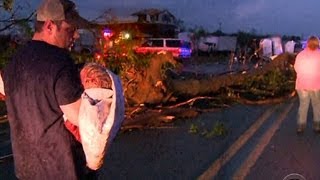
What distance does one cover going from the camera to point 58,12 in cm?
382

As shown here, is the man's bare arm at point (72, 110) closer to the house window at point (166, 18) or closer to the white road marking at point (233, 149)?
the white road marking at point (233, 149)

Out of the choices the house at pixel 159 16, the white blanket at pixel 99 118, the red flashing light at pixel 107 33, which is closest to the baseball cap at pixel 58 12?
the white blanket at pixel 99 118

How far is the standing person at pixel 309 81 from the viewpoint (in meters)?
12.2

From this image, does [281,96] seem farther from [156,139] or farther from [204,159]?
[204,159]

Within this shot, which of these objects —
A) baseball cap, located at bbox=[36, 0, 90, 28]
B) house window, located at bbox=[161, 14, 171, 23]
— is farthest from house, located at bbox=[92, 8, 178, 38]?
baseball cap, located at bbox=[36, 0, 90, 28]

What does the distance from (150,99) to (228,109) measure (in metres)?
3.56

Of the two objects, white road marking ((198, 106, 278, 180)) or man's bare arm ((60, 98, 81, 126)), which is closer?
man's bare arm ((60, 98, 81, 126))

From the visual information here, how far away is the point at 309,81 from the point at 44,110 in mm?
9203

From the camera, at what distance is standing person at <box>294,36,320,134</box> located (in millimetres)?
12250

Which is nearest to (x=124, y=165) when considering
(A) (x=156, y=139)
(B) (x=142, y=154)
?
(B) (x=142, y=154)

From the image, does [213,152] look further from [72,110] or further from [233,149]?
[72,110]

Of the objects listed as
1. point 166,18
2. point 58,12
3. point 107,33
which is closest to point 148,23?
point 166,18

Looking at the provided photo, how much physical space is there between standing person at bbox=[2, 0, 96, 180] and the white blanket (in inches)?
2.8

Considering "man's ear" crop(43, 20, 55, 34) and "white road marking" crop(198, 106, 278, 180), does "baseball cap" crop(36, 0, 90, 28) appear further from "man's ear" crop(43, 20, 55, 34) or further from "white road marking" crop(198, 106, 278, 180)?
"white road marking" crop(198, 106, 278, 180)
